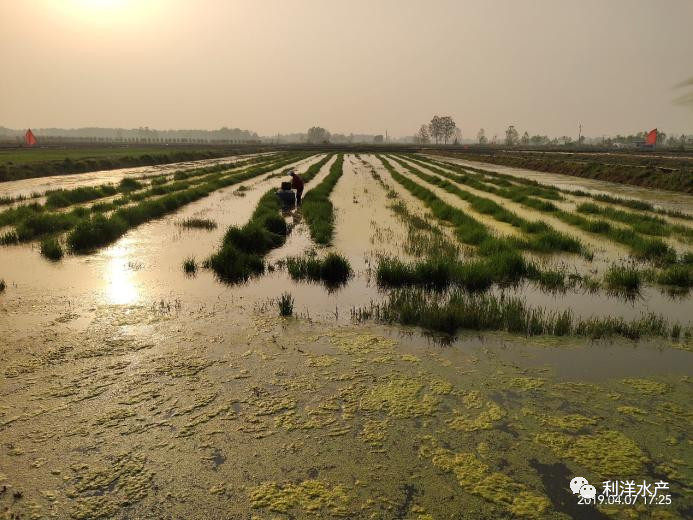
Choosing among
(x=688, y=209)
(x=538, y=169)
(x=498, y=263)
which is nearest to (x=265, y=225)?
(x=498, y=263)

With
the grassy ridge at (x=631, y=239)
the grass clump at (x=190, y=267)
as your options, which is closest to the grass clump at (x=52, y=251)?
the grass clump at (x=190, y=267)

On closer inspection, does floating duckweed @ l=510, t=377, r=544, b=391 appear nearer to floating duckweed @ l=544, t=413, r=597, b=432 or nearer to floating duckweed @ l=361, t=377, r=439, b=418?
floating duckweed @ l=544, t=413, r=597, b=432

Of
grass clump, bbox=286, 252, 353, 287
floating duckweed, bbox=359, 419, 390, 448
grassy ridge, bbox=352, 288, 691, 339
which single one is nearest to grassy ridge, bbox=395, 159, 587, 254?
grassy ridge, bbox=352, 288, 691, 339

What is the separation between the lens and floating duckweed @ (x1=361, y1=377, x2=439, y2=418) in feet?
13.0

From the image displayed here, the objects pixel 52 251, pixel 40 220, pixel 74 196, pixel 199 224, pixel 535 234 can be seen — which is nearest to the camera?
pixel 52 251

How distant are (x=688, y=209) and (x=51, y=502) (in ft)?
66.4

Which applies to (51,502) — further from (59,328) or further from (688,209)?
(688,209)

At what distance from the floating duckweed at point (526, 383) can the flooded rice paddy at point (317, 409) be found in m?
0.02

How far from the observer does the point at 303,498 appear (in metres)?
2.94

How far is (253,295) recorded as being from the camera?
711 cm

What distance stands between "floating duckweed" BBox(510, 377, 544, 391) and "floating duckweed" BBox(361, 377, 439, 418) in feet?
2.85

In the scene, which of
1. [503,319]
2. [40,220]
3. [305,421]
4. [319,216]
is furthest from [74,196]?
[305,421]

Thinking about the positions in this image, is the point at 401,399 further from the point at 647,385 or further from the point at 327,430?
the point at 647,385

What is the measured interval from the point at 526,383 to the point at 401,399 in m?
1.29
